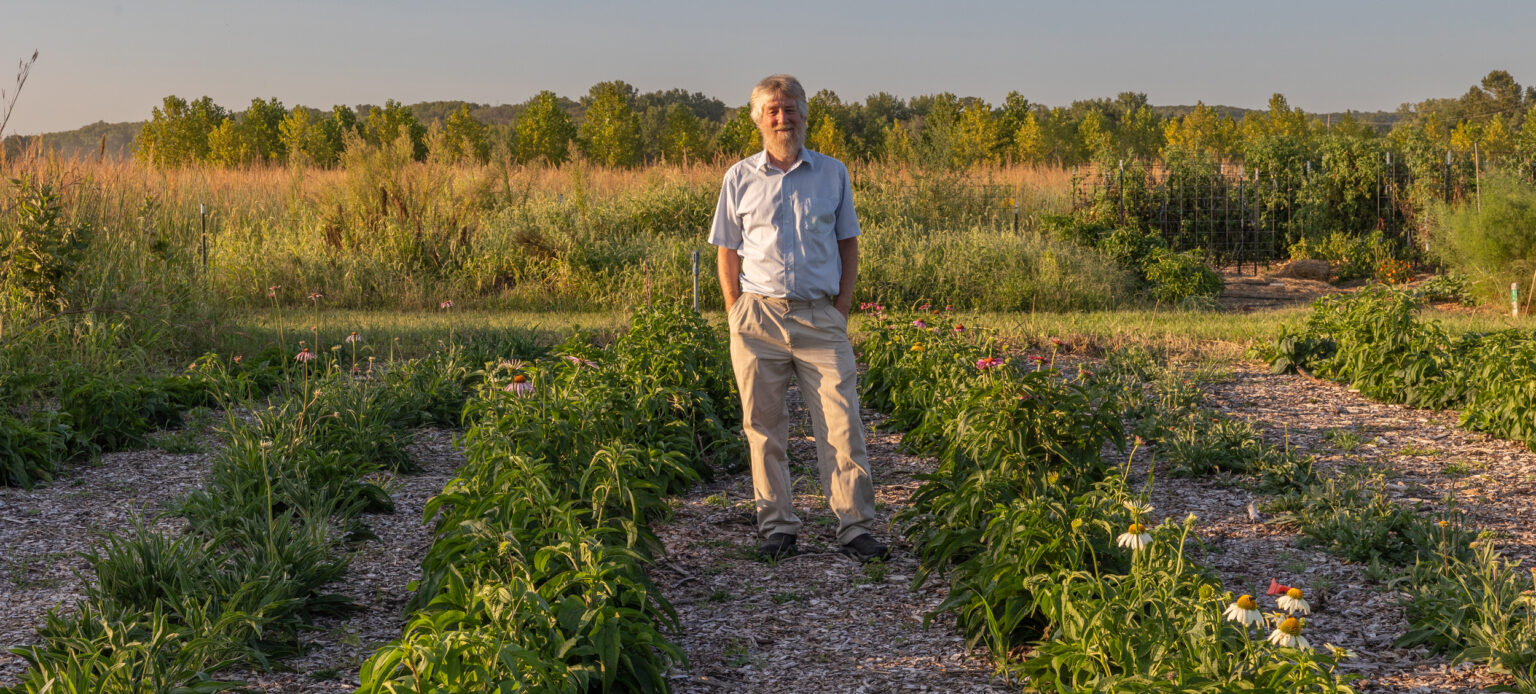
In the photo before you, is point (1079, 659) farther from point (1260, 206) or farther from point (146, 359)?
point (1260, 206)

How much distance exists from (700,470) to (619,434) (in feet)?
2.50

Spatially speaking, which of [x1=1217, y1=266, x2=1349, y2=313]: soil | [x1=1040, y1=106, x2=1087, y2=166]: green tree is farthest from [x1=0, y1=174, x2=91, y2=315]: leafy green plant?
[x1=1040, y1=106, x2=1087, y2=166]: green tree

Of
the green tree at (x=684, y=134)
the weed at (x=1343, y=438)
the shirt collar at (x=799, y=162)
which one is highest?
the green tree at (x=684, y=134)

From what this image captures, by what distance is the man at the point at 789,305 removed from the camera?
3695 mm

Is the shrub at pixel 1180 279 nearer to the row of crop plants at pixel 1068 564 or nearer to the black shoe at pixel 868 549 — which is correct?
the row of crop plants at pixel 1068 564

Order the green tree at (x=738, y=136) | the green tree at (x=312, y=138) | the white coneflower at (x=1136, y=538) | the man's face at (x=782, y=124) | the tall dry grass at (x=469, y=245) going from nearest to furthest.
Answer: the white coneflower at (x=1136, y=538), the man's face at (x=782, y=124), the tall dry grass at (x=469, y=245), the green tree at (x=312, y=138), the green tree at (x=738, y=136)

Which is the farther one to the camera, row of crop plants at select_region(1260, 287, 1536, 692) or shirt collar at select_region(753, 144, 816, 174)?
shirt collar at select_region(753, 144, 816, 174)

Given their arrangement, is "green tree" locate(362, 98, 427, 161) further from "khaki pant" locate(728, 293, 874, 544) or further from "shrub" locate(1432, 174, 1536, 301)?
"khaki pant" locate(728, 293, 874, 544)

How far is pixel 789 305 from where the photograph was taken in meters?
3.71

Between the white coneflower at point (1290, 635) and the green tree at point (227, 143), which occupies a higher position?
the green tree at point (227, 143)

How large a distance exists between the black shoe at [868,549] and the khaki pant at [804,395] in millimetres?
23

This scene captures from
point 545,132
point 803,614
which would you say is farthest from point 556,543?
point 545,132

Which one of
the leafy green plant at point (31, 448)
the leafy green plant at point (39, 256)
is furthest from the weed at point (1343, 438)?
the leafy green plant at point (39, 256)

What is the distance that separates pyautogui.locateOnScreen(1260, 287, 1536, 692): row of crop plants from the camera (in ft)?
9.23
